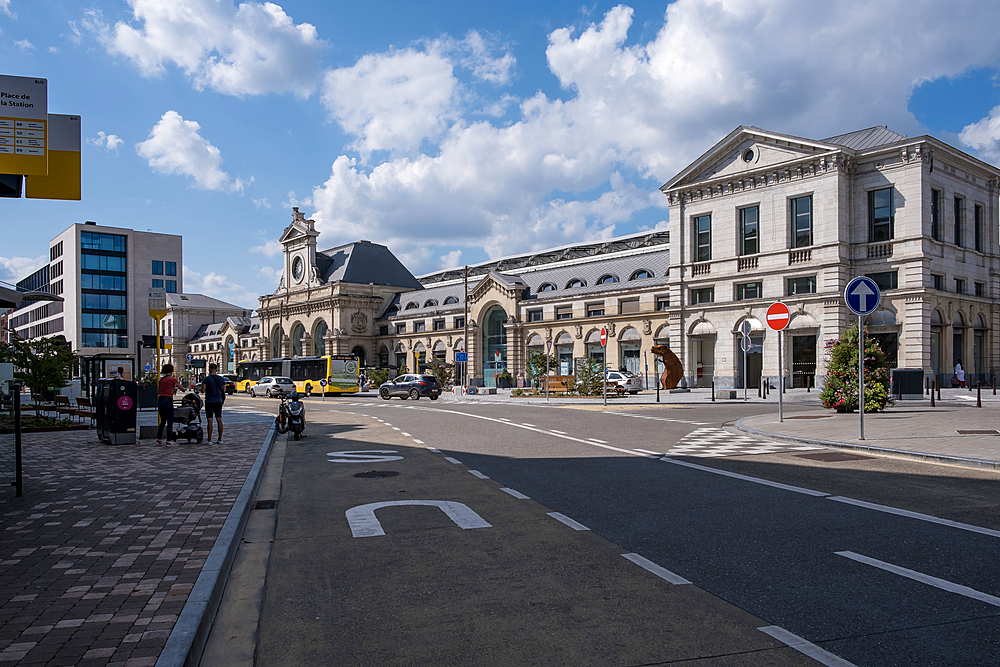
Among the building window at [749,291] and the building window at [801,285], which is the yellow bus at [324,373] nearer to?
the building window at [749,291]

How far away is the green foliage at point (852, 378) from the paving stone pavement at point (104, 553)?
18.0m

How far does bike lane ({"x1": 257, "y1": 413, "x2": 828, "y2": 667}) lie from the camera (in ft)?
13.1

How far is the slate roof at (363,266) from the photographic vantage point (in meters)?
87.8

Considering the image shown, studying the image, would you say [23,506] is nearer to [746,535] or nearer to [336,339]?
[746,535]

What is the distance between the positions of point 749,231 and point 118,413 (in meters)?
42.5

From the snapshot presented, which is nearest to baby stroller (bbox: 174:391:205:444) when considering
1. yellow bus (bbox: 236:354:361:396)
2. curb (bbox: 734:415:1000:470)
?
curb (bbox: 734:415:1000:470)

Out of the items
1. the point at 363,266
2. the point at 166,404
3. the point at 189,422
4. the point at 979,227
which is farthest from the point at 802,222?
the point at 363,266

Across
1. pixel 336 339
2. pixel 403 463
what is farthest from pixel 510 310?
→ pixel 403 463

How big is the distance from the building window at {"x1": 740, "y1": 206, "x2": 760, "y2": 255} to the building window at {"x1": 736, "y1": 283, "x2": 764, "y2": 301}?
2.22 metres

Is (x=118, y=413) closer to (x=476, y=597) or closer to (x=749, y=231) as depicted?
(x=476, y=597)

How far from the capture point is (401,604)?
4801mm

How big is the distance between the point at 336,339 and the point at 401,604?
79896mm

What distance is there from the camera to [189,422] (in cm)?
1566

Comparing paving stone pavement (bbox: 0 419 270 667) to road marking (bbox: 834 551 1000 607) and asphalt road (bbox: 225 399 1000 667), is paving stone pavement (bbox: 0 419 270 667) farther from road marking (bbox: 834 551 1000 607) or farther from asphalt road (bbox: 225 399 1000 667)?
road marking (bbox: 834 551 1000 607)
